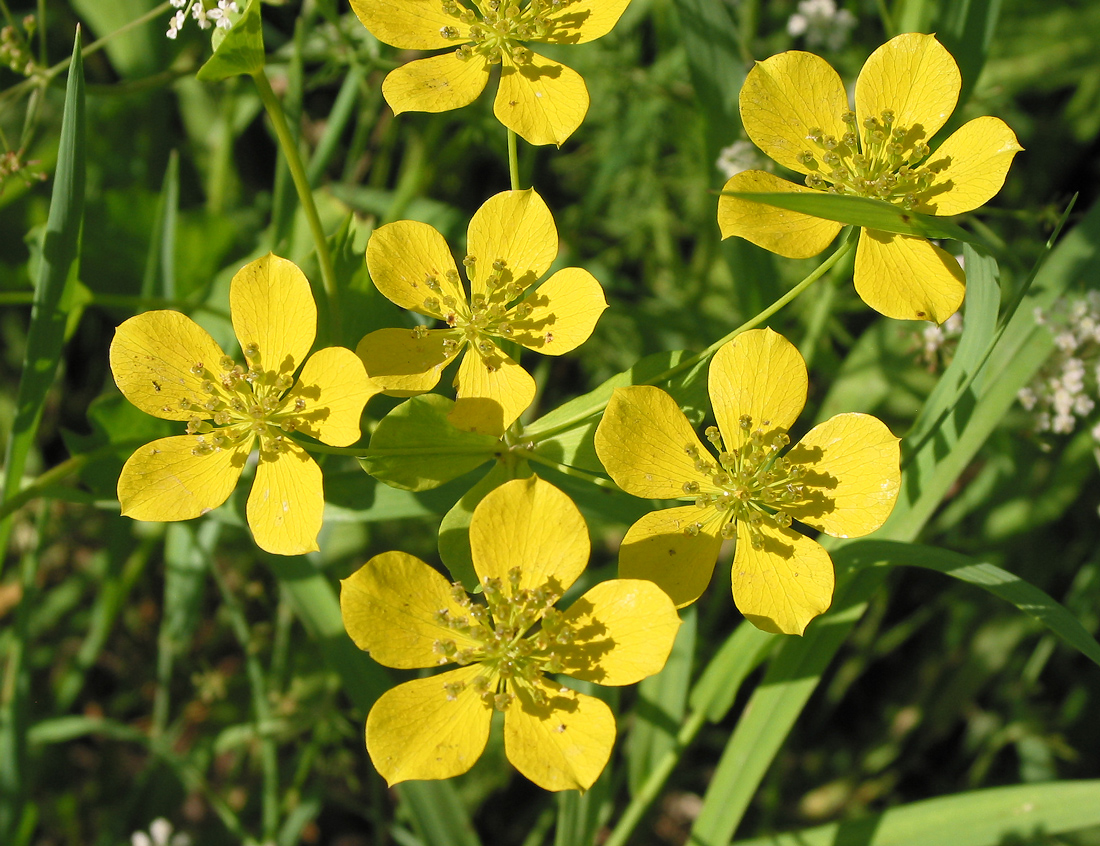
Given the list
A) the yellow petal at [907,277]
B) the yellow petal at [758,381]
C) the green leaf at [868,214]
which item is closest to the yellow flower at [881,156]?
the yellow petal at [907,277]

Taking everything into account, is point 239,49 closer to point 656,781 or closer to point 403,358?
point 403,358

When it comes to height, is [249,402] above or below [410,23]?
below

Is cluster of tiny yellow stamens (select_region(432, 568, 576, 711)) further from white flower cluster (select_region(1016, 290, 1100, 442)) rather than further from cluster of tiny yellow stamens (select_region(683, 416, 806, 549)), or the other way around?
white flower cluster (select_region(1016, 290, 1100, 442))

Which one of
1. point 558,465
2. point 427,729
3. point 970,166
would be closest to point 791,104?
point 970,166

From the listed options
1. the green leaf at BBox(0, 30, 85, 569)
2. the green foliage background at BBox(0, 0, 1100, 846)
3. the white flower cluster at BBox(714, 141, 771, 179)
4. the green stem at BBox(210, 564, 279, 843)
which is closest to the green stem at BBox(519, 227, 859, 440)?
the green foliage background at BBox(0, 0, 1100, 846)

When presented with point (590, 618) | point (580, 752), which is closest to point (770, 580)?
point (590, 618)
